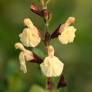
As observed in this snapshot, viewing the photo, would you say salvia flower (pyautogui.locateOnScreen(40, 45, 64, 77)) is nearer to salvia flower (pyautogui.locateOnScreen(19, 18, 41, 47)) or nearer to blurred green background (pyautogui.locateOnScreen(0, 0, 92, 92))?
salvia flower (pyautogui.locateOnScreen(19, 18, 41, 47))

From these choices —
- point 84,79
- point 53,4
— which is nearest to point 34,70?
point 84,79

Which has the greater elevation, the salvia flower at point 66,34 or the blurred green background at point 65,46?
the salvia flower at point 66,34

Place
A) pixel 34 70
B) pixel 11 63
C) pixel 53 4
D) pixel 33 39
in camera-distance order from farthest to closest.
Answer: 1. pixel 53 4
2. pixel 34 70
3. pixel 11 63
4. pixel 33 39

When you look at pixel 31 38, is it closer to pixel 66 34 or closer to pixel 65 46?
pixel 66 34

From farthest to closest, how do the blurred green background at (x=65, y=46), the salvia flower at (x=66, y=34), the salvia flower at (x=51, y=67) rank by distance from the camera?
the blurred green background at (x=65, y=46)
the salvia flower at (x=66, y=34)
the salvia flower at (x=51, y=67)

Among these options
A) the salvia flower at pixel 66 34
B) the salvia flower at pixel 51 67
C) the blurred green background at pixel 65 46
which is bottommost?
the blurred green background at pixel 65 46

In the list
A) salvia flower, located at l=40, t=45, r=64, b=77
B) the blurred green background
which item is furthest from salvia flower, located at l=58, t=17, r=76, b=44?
A: the blurred green background

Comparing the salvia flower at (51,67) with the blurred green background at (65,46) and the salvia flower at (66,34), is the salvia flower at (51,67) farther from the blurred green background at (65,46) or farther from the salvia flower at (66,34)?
the blurred green background at (65,46)

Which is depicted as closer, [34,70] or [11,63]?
[11,63]

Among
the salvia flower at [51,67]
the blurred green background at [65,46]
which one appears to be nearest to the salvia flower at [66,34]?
the salvia flower at [51,67]

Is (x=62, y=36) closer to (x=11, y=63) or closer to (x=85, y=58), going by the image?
(x=11, y=63)
